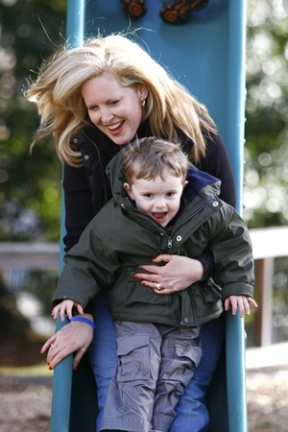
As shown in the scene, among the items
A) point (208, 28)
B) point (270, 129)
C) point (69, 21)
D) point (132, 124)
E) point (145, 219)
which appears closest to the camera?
point (145, 219)

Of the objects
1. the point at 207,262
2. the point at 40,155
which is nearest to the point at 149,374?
the point at 207,262

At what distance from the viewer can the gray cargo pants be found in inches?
114

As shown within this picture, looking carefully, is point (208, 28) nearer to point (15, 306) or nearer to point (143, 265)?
point (143, 265)

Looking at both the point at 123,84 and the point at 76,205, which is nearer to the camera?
the point at 123,84

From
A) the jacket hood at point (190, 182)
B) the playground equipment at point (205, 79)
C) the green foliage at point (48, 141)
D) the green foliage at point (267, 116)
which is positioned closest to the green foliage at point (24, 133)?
the green foliage at point (48, 141)

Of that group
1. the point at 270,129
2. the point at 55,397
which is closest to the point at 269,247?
the point at 270,129

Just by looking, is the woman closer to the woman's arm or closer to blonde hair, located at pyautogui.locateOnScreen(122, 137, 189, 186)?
the woman's arm

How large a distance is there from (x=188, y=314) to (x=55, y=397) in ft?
1.70

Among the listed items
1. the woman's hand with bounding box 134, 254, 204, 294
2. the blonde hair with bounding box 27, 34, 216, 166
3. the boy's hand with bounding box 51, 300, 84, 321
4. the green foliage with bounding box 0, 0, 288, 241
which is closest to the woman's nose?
the blonde hair with bounding box 27, 34, 216, 166

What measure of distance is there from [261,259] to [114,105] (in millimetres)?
2477

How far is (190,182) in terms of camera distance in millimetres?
3084

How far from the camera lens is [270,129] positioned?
6.75 m

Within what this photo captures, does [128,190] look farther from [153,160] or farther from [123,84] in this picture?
[123,84]

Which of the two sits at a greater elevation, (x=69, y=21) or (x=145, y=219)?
(x=69, y=21)
